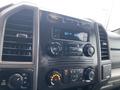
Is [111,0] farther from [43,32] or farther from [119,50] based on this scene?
[43,32]

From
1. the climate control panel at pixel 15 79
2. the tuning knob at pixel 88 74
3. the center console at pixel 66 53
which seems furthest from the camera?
the tuning knob at pixel 88 74

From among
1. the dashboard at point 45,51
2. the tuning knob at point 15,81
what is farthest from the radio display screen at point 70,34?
the tuning knob at point 15,81

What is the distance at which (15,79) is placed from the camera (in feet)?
3.27

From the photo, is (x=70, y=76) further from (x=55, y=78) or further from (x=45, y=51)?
(x=45, y=51)

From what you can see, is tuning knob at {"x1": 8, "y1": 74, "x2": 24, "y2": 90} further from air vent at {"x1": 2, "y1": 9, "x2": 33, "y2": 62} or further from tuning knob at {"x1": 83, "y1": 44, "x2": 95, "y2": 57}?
tuning knob at {"x1": 83, "y1": 44, "x2": 95, "y2": 57}

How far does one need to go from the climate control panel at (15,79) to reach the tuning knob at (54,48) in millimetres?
144

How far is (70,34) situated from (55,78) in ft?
0.81

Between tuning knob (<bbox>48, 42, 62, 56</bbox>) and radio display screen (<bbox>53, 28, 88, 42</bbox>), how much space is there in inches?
1.6

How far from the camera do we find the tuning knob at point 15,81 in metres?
0.99

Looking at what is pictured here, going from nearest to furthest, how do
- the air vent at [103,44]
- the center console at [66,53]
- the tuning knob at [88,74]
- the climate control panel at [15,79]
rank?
the climate control panel at [15,79]
the center console at [66,53]
the tuning knob at [88,74]
the air vent at [103,44]

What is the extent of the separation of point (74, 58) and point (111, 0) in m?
1.48

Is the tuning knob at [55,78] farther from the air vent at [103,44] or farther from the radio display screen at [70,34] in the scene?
the air vent at [103,44]

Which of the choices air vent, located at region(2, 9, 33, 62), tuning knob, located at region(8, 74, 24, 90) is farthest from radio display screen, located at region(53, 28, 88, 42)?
tuning knob, located at region(8, 74, 24, 90)

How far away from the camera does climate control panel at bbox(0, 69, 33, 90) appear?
98 cm
